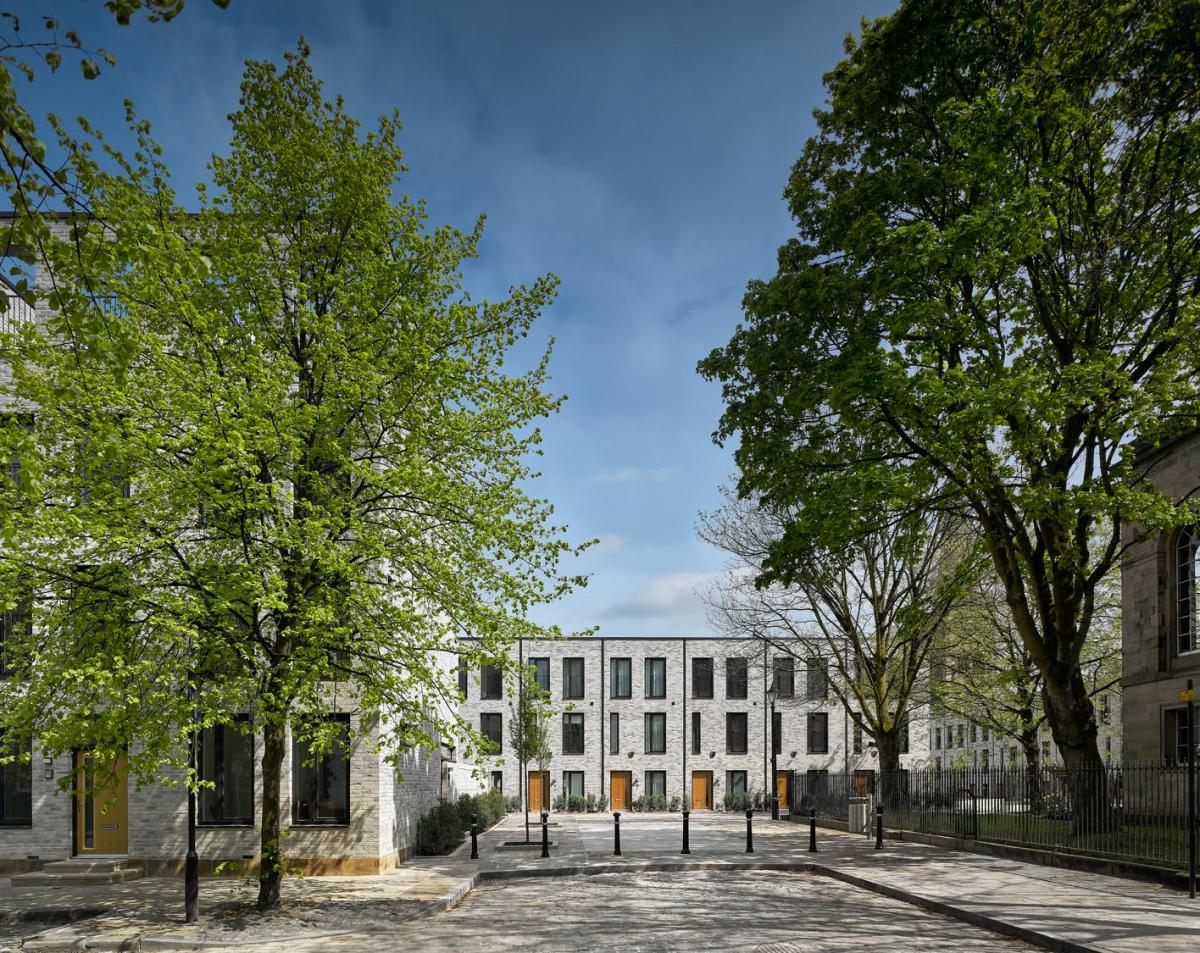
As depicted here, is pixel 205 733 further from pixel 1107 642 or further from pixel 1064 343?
pixel 1107 642

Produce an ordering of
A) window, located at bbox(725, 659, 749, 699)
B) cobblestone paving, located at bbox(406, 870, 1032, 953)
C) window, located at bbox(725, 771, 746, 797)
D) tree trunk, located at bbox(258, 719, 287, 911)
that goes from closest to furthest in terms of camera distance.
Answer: cobblestone paving, located at bbox(406, 870, 1032, 953) < tree trunk, located at bbox(258, 719, 287, 911) < window, located at bbox(725, 771, 746, 797) < window, located at bbox(725, 659, 749, 699)

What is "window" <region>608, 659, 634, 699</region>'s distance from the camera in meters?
58.2

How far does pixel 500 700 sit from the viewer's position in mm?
57969

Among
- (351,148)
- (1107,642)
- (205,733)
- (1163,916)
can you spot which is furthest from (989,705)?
(351,148)

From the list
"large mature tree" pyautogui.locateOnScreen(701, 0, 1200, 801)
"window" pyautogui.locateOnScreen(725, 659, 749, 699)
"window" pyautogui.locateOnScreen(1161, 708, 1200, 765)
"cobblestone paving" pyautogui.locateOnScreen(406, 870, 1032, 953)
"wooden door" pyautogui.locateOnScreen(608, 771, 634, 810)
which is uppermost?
"large mature tree" pyautogui.locateOnScreen(701, 0, 1200, 801)

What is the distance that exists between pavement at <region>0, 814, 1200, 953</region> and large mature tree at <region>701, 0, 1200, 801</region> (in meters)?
4.35

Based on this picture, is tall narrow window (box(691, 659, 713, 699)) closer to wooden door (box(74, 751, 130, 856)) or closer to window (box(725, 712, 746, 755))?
window (box(725, 712, 746, 755))

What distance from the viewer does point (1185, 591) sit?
989 inches

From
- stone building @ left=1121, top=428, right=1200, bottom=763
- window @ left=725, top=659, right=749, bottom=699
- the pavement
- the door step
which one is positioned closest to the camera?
the pavement

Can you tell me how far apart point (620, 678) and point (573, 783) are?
6541mm

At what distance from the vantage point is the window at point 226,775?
20.4 metres

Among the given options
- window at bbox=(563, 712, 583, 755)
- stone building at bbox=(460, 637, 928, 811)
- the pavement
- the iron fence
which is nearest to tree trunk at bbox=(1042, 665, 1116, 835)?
the iron fence

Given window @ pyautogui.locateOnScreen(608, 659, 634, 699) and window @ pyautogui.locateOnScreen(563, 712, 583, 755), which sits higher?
window @ pyautogui.locateOnScreen(608, 659, 634, 699)

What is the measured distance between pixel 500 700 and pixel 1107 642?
1290 inches
